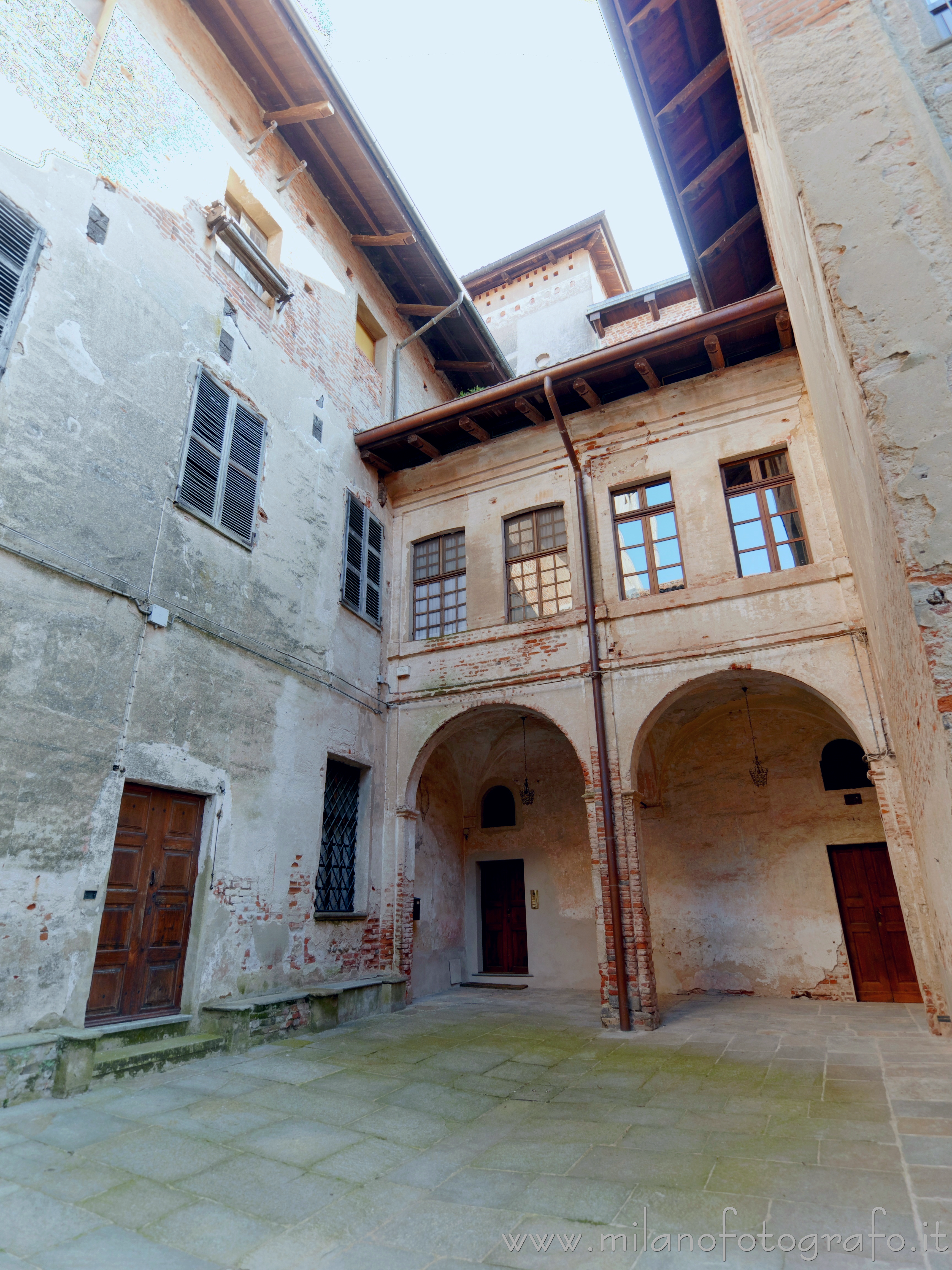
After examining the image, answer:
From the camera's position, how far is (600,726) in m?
8.45

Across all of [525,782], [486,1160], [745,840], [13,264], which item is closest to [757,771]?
[745,840]

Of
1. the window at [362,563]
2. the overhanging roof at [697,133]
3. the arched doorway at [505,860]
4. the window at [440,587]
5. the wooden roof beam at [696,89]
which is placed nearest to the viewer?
the overhanging roof at [697,133]

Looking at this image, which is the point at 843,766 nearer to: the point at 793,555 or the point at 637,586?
the point at 793,555

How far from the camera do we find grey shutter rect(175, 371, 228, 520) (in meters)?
7.24

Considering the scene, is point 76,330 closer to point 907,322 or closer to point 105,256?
point 105,256

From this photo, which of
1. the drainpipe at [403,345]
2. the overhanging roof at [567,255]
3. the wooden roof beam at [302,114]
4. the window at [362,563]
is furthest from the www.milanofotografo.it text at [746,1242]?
the overhanging roof at [567,255]

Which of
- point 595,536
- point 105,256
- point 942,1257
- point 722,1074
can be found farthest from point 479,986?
point 105,256

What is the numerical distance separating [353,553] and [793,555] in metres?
5.85

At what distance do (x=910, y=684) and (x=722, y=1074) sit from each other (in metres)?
4.18

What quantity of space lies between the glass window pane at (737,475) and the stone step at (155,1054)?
8.39 meters

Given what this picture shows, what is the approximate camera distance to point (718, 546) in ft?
28.4

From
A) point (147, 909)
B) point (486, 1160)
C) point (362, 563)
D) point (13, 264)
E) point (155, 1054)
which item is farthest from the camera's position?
point (362, 563)

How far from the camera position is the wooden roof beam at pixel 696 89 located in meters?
7.77

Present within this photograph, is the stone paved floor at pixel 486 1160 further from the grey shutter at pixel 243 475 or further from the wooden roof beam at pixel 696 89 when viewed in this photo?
the wooden roof beam at pixel 696 89
